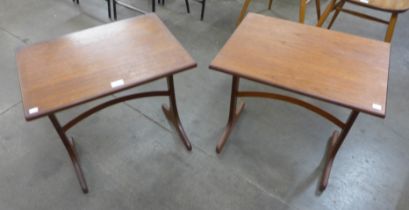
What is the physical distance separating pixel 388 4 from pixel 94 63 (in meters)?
1.84

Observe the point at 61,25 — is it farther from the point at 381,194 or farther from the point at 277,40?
the point at 381,194

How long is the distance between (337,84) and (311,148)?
673 mm

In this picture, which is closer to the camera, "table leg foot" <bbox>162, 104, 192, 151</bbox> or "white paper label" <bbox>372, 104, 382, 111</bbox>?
"white paper label" <bbox>372, 104, 382, 111</bbox>

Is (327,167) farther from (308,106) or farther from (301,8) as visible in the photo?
(301,8)

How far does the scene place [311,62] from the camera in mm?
1360

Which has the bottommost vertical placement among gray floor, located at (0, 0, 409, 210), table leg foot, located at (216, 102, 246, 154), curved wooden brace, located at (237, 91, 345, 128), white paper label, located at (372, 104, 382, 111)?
gray floor, located at (0, 0, 409, 210)

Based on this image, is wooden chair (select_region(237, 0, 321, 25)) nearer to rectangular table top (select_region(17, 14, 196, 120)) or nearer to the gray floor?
the gray floor

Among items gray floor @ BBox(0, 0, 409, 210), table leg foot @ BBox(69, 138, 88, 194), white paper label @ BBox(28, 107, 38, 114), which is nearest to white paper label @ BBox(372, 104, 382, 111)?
gray floor @ BBox(0, 0, 409, 210)

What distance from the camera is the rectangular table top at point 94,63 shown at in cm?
119

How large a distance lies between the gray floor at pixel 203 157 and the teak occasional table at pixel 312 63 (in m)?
0.23

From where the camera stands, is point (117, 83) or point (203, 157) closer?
point (117, 83)

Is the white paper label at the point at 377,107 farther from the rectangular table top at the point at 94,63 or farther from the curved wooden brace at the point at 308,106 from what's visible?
the rectangular table top at the point at 94,63

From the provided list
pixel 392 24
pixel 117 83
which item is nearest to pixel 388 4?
pixel 392 24

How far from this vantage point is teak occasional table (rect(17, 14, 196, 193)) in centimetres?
119
